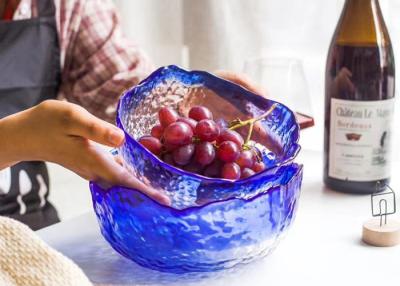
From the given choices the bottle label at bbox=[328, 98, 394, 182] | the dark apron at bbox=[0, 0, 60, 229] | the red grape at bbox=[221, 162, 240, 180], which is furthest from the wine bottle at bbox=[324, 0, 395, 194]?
the dark apron at bbox=[0, 0, 60, 229]

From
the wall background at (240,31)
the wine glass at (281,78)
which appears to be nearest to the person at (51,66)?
the wall background at (240,31)

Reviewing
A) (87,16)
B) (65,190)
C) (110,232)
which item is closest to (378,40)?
(110,232)

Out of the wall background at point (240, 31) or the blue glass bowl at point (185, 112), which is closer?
the blue glass bowl at point (185, 112)

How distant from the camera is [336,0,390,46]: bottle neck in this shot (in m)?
0.79

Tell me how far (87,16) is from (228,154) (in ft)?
2.14

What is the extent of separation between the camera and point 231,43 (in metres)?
1.23

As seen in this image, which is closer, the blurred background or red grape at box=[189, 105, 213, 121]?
red grape at box=[189, 105, 213, 121]

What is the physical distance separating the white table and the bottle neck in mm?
206

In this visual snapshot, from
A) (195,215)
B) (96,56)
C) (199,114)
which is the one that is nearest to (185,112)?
(199,114)

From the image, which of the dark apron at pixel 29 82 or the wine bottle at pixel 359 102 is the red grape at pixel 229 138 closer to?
the wine bottle at pixel 359 102

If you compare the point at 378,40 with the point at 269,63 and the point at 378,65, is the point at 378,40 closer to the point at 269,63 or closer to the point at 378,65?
the point at 378,65

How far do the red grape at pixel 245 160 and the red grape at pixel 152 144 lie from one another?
2.7 inches

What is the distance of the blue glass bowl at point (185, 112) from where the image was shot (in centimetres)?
51

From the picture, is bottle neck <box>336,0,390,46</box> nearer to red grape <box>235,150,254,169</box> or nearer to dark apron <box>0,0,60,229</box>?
red grape <box>235,150,254,169</box>
